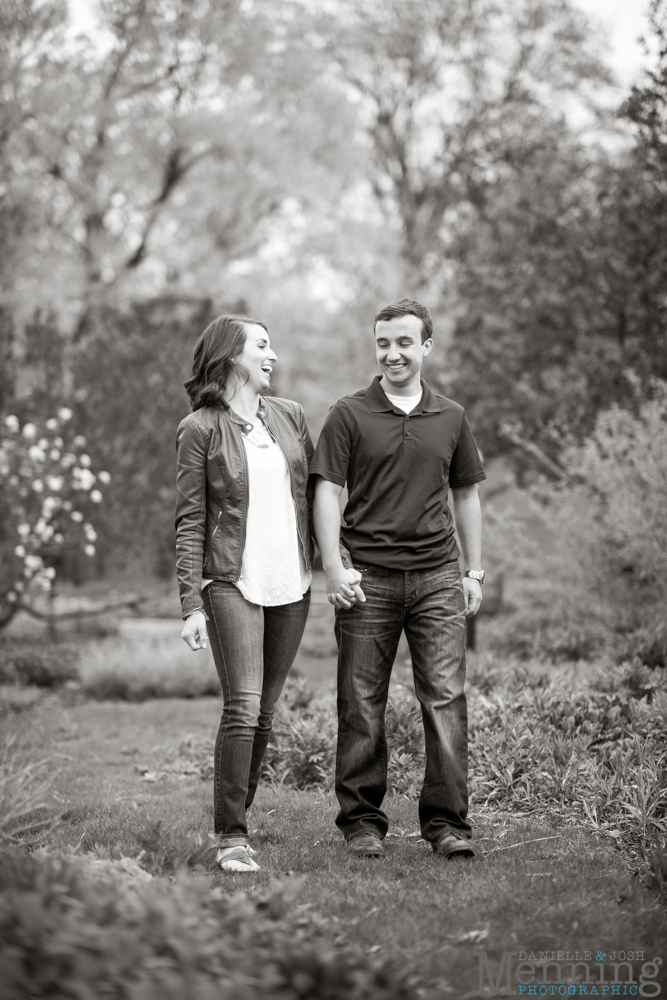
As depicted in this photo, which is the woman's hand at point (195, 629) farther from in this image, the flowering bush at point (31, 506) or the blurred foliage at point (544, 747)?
the flowering bush at point (31, 506)

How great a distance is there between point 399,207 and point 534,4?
514 cm

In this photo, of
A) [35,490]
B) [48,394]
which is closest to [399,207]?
[48,394]

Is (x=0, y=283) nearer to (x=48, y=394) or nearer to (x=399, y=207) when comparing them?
(x=48, y=394)

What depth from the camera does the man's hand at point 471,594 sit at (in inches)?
165

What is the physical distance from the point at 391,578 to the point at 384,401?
772mm

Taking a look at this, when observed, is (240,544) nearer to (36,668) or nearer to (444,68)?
(36,668)

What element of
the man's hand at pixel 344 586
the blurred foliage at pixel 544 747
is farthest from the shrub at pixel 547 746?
the man's hand at pixel 344 586

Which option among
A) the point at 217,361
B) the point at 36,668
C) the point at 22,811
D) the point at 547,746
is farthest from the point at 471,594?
the point at 36,668

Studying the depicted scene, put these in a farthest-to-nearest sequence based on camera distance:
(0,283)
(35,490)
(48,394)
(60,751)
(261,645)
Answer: (0,283) → (48,394) → (35,490) → (60,751) → (261,645)

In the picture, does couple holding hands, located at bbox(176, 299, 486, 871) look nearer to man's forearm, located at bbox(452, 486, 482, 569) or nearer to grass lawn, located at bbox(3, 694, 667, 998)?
man's forearm, located at bbox(452, 486, 482, 569)

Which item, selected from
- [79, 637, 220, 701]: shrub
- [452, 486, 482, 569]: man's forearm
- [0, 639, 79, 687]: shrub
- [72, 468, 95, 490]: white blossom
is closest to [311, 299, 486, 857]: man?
[452, 486, 482, 569]: man's forearm

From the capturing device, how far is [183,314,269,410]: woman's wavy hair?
13.3 feet

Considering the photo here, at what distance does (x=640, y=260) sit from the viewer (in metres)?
10.4

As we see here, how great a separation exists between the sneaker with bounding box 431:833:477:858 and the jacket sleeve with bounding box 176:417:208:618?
1401 mm
